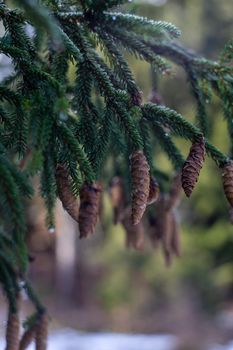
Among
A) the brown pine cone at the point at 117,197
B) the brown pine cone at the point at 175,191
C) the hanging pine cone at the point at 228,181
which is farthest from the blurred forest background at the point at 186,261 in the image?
the hanging pine cone at the point at 228,181

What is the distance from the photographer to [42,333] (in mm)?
2064

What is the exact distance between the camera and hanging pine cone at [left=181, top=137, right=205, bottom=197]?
1346 millimetres

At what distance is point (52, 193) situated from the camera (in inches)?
68.6

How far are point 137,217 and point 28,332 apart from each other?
965 millimetres

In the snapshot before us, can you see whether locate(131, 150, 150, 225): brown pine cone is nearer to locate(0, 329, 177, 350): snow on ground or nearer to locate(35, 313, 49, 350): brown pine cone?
locate(35, 313, 49, 350): brown pine cone

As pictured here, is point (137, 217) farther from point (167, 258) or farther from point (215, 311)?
point (215, 311)

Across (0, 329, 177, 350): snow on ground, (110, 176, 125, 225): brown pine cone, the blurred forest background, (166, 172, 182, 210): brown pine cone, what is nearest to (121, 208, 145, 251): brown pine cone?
(110, 176, 125, 225): brown pine cone

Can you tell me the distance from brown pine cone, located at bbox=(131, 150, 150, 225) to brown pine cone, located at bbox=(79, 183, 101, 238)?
0.48ft

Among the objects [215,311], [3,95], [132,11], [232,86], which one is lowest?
[3,95]

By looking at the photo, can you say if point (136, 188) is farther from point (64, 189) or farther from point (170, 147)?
point (170, 147)

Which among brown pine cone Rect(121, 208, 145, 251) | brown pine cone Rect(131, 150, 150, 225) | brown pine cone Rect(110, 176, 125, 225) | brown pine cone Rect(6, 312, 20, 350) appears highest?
brown pine cone Rect(110, 176, 125, 225)

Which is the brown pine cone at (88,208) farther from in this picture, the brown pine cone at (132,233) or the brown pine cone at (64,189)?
Answer: the brown pine cone at (132,233)

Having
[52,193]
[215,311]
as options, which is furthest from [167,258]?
[215,311]

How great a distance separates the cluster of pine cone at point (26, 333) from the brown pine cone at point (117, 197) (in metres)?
0.51
